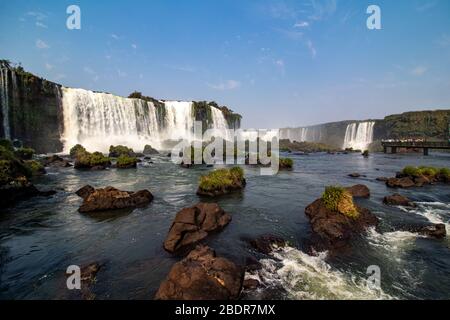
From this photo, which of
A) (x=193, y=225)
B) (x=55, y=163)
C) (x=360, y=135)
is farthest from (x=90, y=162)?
(x=360, y=135)

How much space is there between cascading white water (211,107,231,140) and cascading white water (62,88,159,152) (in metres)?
33.9

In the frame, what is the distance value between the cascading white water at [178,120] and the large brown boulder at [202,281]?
71926 millimetres

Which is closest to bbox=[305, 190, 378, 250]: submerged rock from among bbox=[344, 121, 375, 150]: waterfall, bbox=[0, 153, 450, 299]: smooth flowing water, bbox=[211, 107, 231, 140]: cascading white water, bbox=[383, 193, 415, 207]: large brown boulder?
bbox=[0, 153, 450, 299]: smooth flowing water

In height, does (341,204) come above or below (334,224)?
above

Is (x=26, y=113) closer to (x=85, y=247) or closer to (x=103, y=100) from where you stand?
(x=103, y=100)

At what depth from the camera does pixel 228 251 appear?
995 centimetres

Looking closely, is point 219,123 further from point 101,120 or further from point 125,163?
point 125,163

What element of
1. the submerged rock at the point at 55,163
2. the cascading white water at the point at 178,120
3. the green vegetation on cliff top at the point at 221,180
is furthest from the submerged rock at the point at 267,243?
the cascading white water at the point at 178,120

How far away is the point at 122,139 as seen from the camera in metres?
61.1

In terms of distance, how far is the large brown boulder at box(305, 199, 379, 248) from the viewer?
11.0 m

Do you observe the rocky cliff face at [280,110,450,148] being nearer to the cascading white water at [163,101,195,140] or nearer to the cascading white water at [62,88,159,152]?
the cascading white water at [163,101,195,140]

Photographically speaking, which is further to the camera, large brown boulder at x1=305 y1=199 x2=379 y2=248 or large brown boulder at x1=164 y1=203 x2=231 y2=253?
large brown boulder at x1=305 y1=199 x2=379 y2=248

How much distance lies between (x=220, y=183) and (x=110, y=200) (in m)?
8.13

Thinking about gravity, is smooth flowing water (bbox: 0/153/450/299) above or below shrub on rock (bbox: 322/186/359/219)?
below
